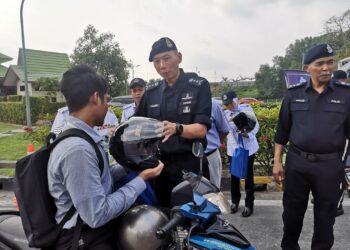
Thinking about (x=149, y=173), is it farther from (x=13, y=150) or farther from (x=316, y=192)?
(x=13, y=150)

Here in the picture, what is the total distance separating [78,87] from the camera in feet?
5.49

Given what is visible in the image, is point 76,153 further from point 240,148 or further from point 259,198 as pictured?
point 259,198

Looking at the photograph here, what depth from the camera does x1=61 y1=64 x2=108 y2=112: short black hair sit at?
1.68 m

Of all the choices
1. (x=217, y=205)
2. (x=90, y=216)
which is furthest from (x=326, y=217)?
(x=90, y=216)

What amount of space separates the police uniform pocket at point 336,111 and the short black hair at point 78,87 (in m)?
1.97

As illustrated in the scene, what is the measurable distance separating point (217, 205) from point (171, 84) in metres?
1.10

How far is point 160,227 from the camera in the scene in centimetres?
159

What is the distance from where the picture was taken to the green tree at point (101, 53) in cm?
2711

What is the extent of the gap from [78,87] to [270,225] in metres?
3.28

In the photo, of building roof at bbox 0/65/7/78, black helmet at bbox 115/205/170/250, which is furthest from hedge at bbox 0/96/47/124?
building roof at bbox 0/65/7/78

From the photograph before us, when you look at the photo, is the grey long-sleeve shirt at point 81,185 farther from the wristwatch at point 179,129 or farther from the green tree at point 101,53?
the green tree at point 101,53

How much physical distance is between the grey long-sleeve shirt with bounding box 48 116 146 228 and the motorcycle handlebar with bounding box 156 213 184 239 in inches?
9.5

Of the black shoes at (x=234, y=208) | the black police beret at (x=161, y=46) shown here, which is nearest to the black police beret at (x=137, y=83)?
the black shoes at (x=234, y=208)

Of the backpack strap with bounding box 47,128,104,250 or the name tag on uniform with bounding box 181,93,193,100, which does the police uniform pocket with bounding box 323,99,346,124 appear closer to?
the name tag on uniform with bounding box 181,93,193,100
